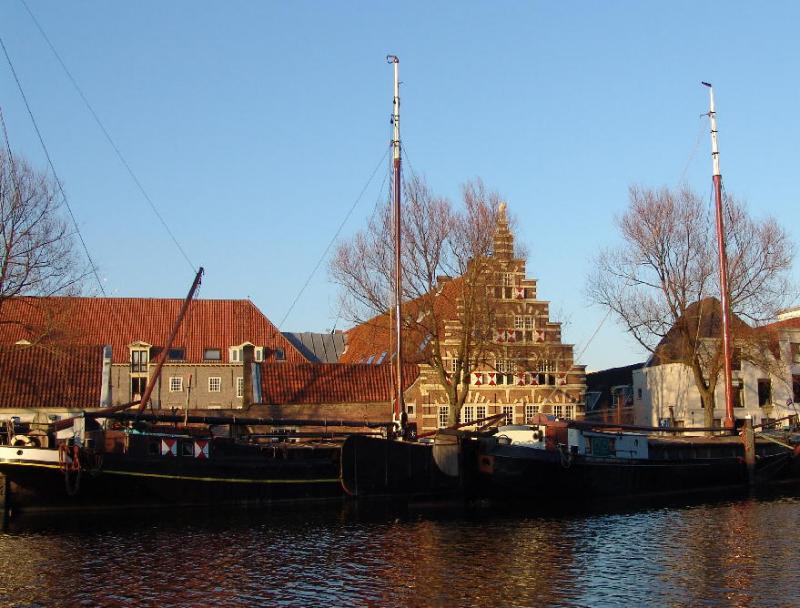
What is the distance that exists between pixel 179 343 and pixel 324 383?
13.5 meters

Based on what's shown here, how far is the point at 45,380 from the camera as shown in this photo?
5744 centimetres

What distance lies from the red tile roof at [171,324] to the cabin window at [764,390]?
31537 mm

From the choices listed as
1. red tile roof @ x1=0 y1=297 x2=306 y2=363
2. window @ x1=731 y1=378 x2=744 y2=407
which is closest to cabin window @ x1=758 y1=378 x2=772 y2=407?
window @ x1=731 y1=378 x2=744 y2=407

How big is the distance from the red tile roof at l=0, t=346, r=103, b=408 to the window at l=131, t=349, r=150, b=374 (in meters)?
4.98

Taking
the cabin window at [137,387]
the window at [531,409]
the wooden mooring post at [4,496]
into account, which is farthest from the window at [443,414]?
the wooden mooring post at [4,496]

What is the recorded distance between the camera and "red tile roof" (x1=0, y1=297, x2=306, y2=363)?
66.7 m

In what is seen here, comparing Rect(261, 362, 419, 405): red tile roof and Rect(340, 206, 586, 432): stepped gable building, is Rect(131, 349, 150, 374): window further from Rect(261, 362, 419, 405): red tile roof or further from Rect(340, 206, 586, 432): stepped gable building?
Rect(340, 206, 586, 432): stepped gable building

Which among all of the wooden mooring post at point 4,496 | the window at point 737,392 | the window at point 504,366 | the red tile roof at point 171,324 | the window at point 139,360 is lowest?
the wooden mooring post at point 4,496

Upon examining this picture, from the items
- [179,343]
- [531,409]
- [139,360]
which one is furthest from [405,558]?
[179,343]

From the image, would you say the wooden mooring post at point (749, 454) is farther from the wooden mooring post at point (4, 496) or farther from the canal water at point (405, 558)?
the wooden mooring post at point (4, 496)

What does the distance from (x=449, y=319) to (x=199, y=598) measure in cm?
3611

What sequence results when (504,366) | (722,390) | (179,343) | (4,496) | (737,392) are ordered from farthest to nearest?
(179,343)
(737,392)
(722,390)
(504,366)
(4,496)

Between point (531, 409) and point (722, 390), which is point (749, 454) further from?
point (722, 390)

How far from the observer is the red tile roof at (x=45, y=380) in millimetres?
56094
